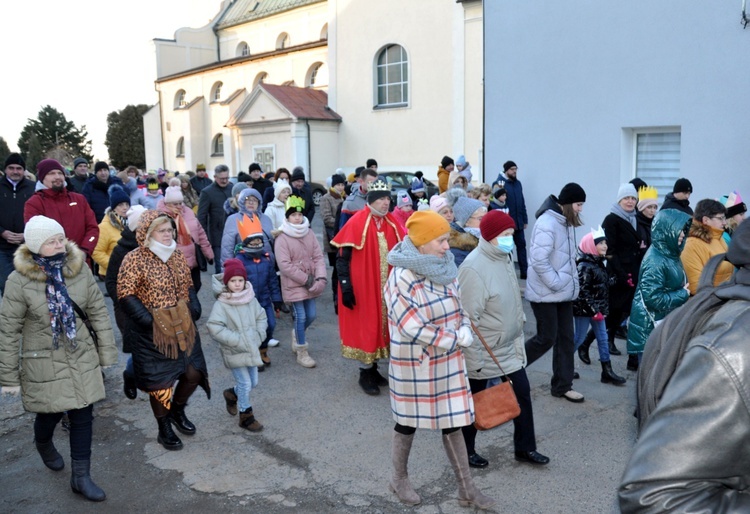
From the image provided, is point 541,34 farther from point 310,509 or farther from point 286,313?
point 310,509

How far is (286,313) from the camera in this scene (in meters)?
10.0

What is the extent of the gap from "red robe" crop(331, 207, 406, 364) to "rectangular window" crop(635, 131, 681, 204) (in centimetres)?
584

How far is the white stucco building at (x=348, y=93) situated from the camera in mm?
27531

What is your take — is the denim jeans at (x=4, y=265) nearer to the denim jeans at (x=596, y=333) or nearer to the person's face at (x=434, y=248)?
the person's face at (x=434, y=248)

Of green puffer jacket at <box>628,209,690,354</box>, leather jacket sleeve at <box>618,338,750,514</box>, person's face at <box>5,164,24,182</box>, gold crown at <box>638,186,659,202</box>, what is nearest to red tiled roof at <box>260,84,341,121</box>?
person's face at <box>5,164,24,182</box>

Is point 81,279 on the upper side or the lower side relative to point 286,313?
upper

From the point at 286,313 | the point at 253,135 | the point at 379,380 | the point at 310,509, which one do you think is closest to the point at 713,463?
the point at 310,509

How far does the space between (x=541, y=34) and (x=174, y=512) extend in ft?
31.2

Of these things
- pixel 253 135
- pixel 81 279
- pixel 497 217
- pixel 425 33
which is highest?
pixel 425 33

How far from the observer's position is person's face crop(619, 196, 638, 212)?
7.46 metres

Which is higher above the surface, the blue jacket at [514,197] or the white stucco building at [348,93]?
the white stucco building at [348,93]

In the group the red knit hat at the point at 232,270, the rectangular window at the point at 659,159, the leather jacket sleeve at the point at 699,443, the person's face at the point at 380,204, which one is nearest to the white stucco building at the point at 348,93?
the rectangular window at the point at 659,159

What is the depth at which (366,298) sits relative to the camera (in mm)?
6480

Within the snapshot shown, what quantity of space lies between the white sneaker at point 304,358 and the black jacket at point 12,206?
3.61m
